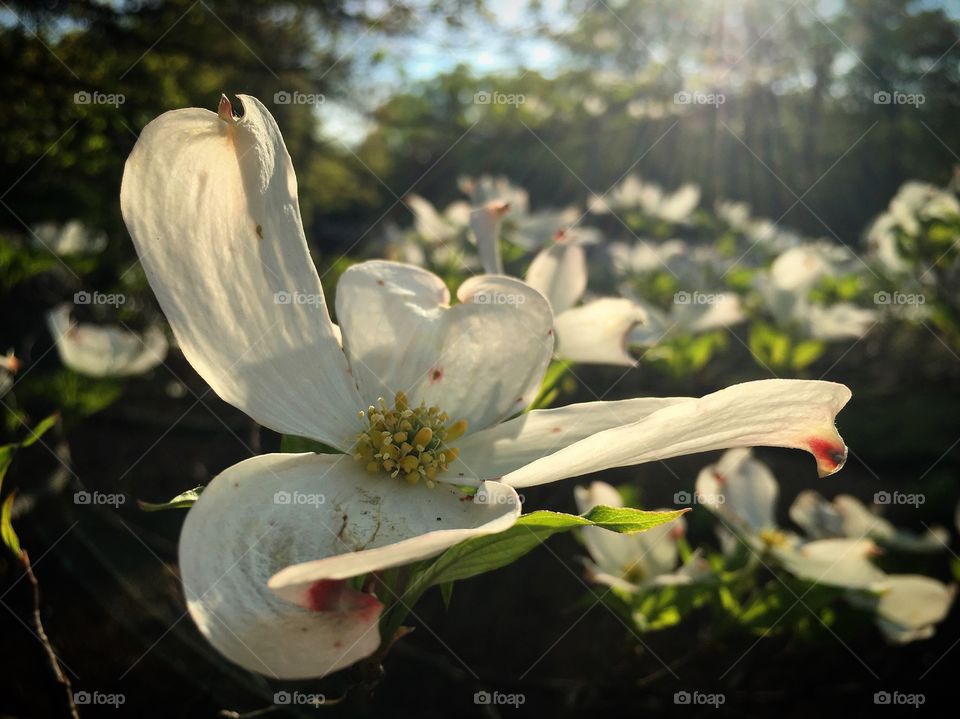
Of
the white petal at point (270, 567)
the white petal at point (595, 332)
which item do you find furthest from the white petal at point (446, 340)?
the white petal at point (595, 332)

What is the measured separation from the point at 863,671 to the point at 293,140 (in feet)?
9.72

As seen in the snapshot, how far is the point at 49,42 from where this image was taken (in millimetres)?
2164

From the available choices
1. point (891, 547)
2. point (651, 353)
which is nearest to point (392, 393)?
point (651, 353)

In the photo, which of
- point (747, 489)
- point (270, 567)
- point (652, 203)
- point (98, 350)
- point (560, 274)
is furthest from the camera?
point (652, 203)

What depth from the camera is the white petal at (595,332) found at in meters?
0.81

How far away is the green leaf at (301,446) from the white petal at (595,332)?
335mm

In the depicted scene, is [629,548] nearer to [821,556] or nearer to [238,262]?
[821,556]

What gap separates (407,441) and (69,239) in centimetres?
184

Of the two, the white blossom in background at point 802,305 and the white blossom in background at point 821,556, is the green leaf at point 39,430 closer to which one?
the white blossom in background at point 821,556

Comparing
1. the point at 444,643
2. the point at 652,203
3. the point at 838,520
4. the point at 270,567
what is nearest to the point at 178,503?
the point at 270,567

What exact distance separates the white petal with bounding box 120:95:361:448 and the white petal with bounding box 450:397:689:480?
94 mm

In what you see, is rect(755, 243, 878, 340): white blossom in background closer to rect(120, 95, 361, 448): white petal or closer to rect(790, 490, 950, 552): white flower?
rect(790, 490, 950, 552): white flower

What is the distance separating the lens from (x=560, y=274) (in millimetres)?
928

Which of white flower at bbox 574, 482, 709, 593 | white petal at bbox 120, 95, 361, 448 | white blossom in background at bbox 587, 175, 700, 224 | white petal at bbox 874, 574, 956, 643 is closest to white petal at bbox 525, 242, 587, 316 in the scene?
white flower at bbox 574, 482, 709, 593
